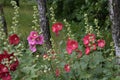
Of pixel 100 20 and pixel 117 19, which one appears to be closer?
pixel 117 19

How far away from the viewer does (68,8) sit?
21.4 m

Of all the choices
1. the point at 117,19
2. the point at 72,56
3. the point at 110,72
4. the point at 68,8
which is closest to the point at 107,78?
the point at 110,72

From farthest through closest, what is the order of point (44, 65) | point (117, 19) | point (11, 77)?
1. point (117, 19)
2. point (44, 65)
3. point (11, 77)

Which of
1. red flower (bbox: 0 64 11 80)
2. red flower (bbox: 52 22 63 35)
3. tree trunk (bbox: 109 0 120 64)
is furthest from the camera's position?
tree trunk (bbox: 109 0 120 64)

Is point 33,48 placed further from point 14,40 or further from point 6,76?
point 6,76

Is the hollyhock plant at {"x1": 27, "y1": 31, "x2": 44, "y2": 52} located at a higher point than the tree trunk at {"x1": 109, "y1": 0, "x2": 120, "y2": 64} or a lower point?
higher

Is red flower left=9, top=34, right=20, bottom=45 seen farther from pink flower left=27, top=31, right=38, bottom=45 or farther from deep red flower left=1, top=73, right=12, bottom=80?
deep red flower left=1, top=73, right=12, bottom=80

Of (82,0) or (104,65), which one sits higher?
(104,65)

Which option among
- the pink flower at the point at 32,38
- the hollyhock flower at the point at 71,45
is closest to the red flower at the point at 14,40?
the pink flower at the point at 32,38

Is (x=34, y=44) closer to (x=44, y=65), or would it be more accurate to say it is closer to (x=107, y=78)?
(x=44, y=65)

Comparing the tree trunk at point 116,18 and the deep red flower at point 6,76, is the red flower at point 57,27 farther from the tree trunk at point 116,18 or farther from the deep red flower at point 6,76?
the tree trunk at point 116,18

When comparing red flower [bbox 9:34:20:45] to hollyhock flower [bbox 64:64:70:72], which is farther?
red flower [bbox 9:34:20:45]

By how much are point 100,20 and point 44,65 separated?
1098cm

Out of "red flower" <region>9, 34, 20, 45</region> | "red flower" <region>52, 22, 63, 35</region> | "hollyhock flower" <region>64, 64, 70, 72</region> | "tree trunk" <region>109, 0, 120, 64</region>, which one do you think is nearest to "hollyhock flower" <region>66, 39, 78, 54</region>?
"hollyhock flower" <region>64, 64, 70, 72</region>
